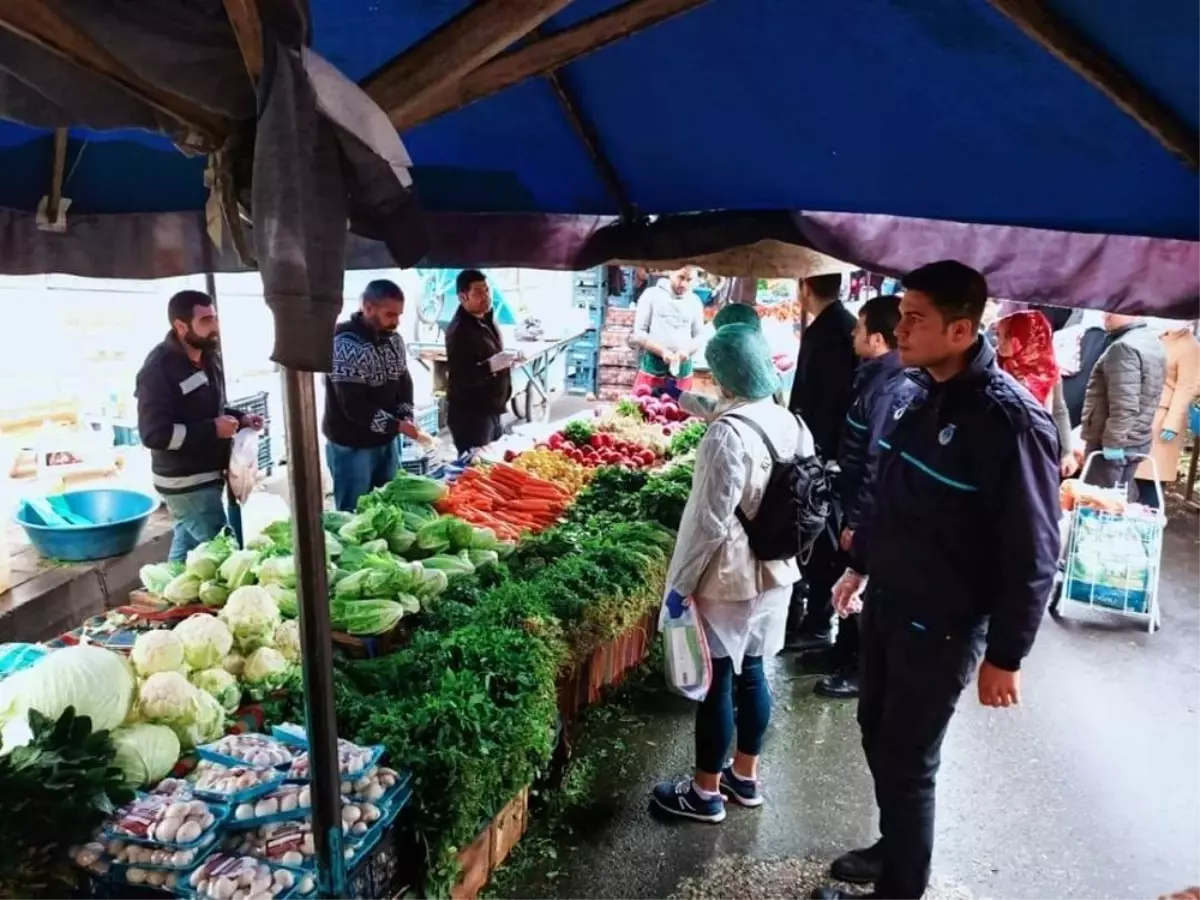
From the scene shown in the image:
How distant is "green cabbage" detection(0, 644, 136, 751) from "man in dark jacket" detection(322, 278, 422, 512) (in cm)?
307

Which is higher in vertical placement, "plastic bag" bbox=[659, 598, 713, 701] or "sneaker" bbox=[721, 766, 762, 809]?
"plastic bag" bbox=[659, 598, 713, 701]

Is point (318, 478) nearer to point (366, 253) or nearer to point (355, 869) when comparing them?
point (355, 869)

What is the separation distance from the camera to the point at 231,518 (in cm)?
492

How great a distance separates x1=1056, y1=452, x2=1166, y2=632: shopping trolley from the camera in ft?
18.1

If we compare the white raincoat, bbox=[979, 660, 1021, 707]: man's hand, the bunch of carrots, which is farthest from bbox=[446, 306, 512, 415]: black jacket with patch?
bbox=[979, 660, 1021, 707]: man's hand

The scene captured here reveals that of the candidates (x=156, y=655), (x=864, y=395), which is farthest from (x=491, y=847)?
(x=864, y=395)

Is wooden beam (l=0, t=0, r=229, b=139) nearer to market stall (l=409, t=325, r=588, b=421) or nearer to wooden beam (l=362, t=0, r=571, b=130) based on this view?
wooden beam (l=362, t=0, r=571, b=130)

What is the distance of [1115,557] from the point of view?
5609mm

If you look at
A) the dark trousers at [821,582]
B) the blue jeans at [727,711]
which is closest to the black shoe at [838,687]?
the dark trousers at [821,582]

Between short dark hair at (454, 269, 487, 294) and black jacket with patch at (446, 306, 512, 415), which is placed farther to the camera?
black jacket with patch at (446, 306, 512, 415)

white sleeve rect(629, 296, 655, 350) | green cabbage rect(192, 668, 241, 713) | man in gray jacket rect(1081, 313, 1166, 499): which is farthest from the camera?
white sleeve rect(629, 296, 655, 350)

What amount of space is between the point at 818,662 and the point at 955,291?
2983mm

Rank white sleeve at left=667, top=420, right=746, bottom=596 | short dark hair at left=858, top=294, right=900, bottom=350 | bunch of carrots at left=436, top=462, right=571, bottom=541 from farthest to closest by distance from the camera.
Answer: bunch of carrots at left=436, top=462, right=571, bottom=541, short dark hair at left=858, top=294, right=900, bottom=350, white sleeve at left=667, top=420, right=746, bottom=596

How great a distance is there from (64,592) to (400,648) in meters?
2.72
